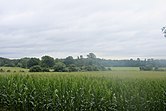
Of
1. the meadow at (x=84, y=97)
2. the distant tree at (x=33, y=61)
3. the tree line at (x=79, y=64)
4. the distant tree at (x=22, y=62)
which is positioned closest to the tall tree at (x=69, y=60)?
the tree line at (x=79, y=64)

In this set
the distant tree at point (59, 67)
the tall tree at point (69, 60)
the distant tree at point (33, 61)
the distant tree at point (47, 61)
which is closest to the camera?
the distant tree at point (59, 67)

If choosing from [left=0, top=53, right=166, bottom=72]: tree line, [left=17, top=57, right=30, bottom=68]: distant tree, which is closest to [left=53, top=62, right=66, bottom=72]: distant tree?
[left=0, top=53, right=166, bottom=72]: tree line

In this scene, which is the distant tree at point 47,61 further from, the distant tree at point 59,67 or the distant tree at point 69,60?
the distant tree at point 69,60

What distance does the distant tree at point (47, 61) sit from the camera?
81.7 feet

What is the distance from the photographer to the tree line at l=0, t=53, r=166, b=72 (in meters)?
19.2

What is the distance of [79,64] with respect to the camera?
74.6 feet

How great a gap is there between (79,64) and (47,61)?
4.67m

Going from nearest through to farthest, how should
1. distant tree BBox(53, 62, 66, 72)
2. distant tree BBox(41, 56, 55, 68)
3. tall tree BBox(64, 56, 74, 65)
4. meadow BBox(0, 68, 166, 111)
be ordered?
1. meadow BBox(0, 68, 166, 111)
2. distant tree BBox(53, 62, 66, 72)
3. tall tree BBox(64, 56, 74, 65)
4. distant tree BBox(41, 56, 55, 68)

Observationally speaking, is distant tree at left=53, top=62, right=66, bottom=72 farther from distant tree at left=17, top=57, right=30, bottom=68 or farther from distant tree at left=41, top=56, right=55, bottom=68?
distant tree at left=17, top=57, right=30, bottom=68

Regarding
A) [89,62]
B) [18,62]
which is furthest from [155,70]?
[18,62]

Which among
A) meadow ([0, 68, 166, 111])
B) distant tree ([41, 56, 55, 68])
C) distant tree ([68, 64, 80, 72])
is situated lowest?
meadow ([0, 68, 166, 111])

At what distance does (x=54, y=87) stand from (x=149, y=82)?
14.7 feet

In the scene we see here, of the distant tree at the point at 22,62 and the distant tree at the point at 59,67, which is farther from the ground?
the distant tree at the point at 22,62

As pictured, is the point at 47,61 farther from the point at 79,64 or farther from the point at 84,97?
the point at 84,97
